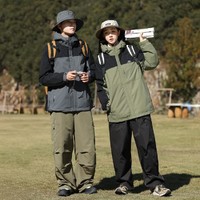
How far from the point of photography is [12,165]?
30.8 feet

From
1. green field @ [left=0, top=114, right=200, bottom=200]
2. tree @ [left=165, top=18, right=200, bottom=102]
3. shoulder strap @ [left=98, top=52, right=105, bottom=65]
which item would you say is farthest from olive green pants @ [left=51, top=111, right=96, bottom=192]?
tree @ [left=165, top=18, right=200, bottom=102]

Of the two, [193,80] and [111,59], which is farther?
[193,80]

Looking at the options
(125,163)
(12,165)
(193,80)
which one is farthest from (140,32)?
(193,80)

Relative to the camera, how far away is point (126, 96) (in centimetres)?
627

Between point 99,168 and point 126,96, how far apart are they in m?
2.78

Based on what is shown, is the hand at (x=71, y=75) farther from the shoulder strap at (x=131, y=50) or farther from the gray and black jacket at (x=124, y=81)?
the shoulder strap at (x=131, y=50)

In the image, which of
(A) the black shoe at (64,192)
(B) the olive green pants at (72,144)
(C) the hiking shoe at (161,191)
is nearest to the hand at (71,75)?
(B) the olive green pants at (72,144)

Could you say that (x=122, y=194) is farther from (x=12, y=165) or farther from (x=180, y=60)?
(x=180, y=60)

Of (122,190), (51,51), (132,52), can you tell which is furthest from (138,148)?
(51,51)

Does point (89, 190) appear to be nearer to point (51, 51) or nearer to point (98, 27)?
point (51, 51)

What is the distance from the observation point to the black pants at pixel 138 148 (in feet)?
20.5

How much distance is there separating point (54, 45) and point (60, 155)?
1.13 m

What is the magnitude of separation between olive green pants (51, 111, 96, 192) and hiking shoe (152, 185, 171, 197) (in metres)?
0.69

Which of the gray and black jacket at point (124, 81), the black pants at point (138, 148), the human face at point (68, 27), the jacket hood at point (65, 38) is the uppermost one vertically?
the human face at point (68, 27)
